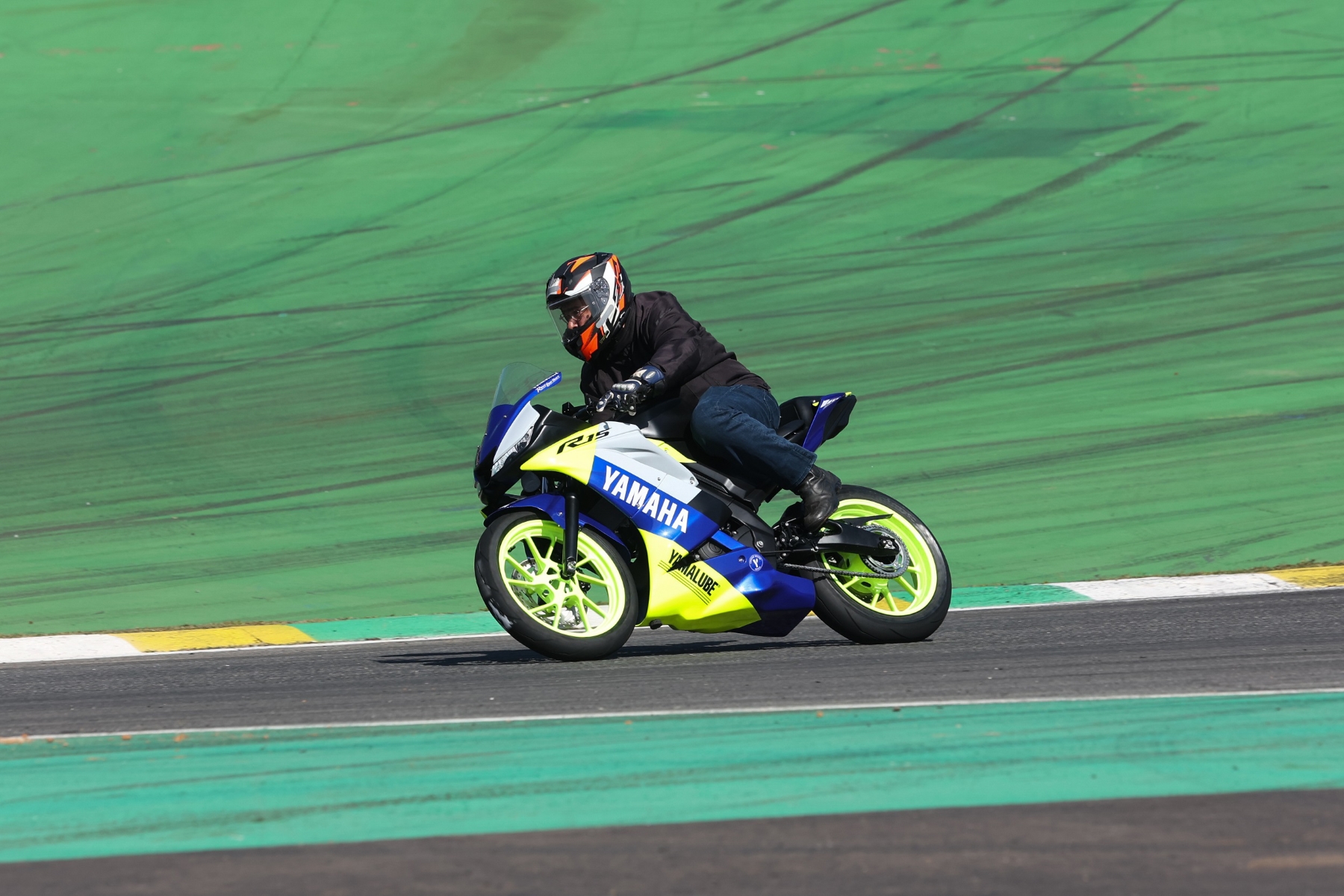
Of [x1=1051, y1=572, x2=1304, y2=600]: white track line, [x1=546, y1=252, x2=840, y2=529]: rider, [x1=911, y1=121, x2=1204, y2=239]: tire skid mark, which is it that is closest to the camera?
[x1=546, y1=252, x2=840, y2=529]: rider

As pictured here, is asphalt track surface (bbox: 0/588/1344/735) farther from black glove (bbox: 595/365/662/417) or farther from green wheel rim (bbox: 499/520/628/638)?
black glove (bbox: 595/365/662/417)

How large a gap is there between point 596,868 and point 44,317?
1500 centimetres

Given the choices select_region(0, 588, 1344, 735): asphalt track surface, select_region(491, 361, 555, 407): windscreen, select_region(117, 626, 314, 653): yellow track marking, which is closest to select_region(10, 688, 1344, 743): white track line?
select_region(0, 588, 1344, 735): asphalt track surface

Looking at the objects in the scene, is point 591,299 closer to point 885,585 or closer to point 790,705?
point 885,585

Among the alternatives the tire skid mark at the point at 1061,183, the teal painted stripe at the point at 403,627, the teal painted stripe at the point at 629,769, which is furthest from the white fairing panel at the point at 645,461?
the tire skid mark at the point at 1061,183

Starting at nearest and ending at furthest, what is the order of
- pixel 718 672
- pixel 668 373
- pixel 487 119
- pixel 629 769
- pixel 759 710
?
pixel 629 769 < pixel 759 710 < pixel 718 672 < pixel 668 373 < pixel 487 119

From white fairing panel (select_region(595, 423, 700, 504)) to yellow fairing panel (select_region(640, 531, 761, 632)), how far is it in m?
0.23

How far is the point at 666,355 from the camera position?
7105mm

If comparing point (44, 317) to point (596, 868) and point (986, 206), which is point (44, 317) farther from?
point (596, 868)

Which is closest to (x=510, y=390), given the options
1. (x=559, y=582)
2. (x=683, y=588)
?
(x=559, y=582)

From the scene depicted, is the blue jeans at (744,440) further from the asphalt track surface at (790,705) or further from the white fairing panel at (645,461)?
the asphalt track surface at (790,705)

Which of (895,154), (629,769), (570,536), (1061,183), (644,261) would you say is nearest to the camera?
(629,769)

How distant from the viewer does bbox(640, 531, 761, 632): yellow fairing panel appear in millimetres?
7020

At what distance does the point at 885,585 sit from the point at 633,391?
146 cm
